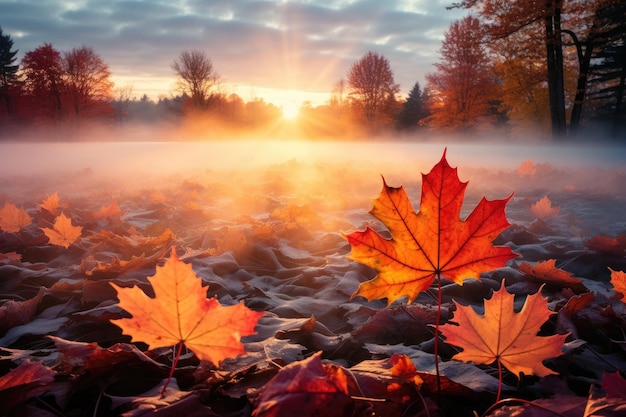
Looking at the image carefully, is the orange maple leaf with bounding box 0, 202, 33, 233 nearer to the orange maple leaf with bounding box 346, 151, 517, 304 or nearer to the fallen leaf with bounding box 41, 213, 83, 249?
the fallen leaf with bounding box 41, 213, 83, 249

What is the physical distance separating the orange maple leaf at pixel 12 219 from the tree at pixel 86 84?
3725 centimetres

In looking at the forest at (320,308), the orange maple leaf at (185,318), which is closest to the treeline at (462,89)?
the forest at (320,308)

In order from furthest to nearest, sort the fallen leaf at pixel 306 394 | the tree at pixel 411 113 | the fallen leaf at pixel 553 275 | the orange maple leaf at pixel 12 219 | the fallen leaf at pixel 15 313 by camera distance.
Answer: the tree at pixel 411 113 < the orange maple leaf at pixel 12 219 < the fallen leaf at pixel 553 275 < the fallen leaf at pixel 15 313 < the fallen leaf at pixel 306 394

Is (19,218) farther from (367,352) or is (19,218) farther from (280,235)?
(367,352)

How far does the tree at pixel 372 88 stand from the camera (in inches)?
1383

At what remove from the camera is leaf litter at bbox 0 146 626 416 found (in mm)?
940

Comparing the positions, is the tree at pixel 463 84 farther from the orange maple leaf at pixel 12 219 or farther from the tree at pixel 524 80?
the orange maple leaf at pixel 12 219

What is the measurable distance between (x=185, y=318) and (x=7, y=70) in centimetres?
4734

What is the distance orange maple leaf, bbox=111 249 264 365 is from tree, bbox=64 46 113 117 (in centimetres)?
3978

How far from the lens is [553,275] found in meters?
1.91

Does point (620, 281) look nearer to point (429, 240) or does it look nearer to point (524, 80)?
point (429, 240)

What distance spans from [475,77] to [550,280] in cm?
2738

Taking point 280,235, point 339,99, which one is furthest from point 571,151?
point 339,99

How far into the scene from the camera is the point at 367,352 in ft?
4.65
